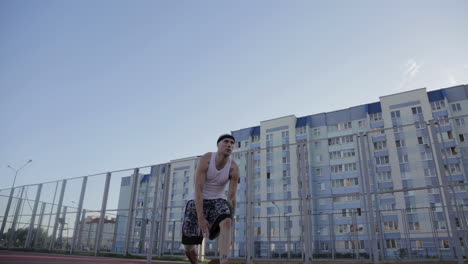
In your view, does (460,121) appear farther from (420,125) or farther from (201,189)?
(201,189)

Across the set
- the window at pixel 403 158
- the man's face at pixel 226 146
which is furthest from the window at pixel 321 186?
the man's face at pixel 226 146

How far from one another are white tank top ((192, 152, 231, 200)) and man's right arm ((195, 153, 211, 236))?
46 mm

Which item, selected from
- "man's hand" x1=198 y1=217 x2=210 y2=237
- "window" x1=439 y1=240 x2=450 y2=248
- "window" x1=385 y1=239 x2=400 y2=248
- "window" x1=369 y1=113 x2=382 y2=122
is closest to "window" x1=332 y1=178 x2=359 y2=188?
"window" x1=385 y1=239 x2=400 y2=248

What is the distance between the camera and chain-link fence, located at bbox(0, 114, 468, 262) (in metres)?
6.54

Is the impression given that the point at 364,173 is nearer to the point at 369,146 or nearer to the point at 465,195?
the point at 369,146

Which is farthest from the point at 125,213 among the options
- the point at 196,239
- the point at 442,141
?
the point at 442,141

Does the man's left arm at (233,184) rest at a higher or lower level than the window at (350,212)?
lower

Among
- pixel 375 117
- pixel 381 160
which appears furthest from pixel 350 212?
pixel 375 117

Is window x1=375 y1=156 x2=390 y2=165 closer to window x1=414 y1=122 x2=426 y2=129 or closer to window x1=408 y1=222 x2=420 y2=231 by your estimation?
window x1=414 y1=122 x2=426 y2=129

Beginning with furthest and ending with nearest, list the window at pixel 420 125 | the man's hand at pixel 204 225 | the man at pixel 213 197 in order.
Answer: the window at pixel 420 125 → the man at pixel 213 197 → the man's hand at pixel 204 225

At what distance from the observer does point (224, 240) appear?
8.54 ft

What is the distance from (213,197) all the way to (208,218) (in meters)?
0.19

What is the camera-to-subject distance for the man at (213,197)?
2.80 metres

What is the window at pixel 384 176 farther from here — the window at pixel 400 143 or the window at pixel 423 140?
the window at pixel 423 140
